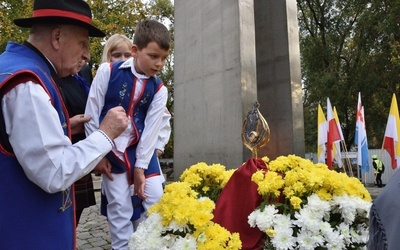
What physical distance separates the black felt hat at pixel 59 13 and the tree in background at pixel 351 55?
67.1 feet

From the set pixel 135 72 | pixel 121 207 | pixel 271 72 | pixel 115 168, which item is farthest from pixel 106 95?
pixel 271 72

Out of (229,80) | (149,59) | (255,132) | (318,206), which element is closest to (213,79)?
(229,80)

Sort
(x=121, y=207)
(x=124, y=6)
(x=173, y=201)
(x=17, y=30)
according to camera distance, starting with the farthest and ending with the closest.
A: 1. (x=124, y=6)
2. (x=17, y=30)
3. (x=121, y=207)
4. (x=173, y=201)

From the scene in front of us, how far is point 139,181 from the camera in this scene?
2.70 metres

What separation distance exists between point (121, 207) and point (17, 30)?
13.9 m

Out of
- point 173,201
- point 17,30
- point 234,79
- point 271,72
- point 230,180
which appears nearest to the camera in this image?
point 173,201

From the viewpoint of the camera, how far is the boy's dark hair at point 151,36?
2.73 metres

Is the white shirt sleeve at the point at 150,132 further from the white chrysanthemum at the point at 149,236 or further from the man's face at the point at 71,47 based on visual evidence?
the man's face at the point at 71,47

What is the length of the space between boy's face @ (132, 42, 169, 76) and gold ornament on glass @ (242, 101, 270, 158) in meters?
1.34

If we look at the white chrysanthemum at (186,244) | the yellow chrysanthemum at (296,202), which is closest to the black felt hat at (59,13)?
the white chrysanthemum at (186,244)

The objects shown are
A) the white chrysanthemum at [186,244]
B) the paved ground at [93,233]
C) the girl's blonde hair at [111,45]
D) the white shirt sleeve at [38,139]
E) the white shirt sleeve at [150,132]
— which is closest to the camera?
the white shirt sleeve at [38,139]

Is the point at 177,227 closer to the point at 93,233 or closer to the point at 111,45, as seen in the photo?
the point at 111,45

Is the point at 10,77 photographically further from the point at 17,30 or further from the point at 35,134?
the point at 17,30

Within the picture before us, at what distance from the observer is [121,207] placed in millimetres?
2676
